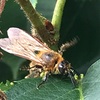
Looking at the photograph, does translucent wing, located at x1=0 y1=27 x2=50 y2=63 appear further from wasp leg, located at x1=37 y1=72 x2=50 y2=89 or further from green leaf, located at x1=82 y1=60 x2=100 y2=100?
green leaf, located at x1=82 y1=60 x2=100 y2=100

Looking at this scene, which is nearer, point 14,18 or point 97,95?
point 97,95

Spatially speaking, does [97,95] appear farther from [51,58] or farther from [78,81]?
[51,58]

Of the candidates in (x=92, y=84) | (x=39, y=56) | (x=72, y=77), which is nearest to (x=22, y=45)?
(x=39, y=56)

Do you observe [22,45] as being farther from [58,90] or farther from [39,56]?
[58,90]

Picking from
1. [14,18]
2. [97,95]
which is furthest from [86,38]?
[97,95]

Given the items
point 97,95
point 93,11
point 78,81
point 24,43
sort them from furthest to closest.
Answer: point 93,11 < point 24,43 < point 78,81 < point 97,95

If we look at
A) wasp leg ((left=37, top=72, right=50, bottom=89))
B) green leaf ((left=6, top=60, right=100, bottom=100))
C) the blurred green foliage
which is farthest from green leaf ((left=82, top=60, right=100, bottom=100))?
the blurred green foliage

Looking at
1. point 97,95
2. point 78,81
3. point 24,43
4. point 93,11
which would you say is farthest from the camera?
point 93,11
